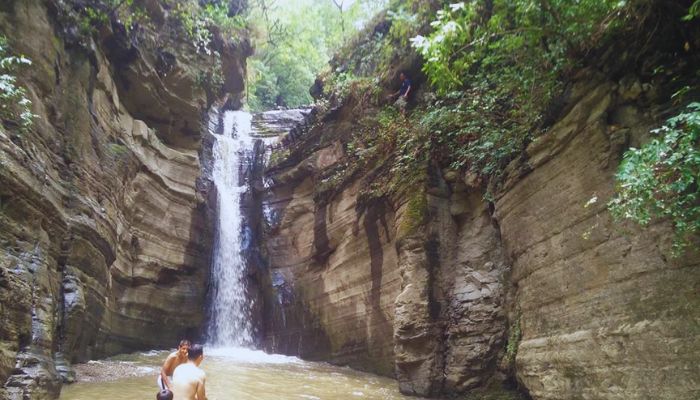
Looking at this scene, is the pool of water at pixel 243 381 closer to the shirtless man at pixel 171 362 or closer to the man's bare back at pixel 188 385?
the shirtless man at pixel 171 362

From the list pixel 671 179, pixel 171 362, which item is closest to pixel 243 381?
pixel 171 362

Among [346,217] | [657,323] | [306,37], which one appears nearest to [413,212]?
[346,217]

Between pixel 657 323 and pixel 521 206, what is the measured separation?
3041 millimetres

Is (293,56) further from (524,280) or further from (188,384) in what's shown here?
(188,384)

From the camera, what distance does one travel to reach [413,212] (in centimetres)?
1038

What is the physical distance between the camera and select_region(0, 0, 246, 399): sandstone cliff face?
7.20 metres

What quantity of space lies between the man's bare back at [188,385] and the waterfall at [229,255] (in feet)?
41.3

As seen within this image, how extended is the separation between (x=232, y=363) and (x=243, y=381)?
2911 millimetres

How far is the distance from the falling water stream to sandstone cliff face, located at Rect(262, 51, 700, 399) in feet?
4.00

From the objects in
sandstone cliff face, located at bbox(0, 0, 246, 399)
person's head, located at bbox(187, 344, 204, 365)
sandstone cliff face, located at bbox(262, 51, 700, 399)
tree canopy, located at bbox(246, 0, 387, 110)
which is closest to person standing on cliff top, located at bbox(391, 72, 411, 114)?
sandstone cliff face, located at bbox(262, 51, 700, 399)

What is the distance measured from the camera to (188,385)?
455 centimetres

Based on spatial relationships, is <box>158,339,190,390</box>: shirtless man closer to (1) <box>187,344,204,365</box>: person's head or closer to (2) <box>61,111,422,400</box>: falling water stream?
(1) <box>187,344,204,365</box>: person's head

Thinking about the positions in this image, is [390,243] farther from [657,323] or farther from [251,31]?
[251,31]

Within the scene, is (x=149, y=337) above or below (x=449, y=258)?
below
